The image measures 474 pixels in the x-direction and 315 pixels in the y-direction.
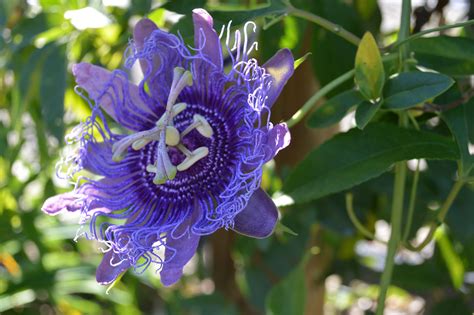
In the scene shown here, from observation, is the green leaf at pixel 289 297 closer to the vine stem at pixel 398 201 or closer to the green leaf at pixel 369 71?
the vine stem at pixel 398 201

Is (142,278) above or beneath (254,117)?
beneath

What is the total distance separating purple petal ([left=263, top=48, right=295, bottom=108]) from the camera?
72cm

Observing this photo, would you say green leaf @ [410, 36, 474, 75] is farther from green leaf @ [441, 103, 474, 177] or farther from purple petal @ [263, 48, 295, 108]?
purple petal @ [263, 48, 295, 108]

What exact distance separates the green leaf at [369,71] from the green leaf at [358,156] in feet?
0.20

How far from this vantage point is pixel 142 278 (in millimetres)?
1627

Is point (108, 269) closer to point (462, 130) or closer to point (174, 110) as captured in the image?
point (174, 110)

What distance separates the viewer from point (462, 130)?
826 mm

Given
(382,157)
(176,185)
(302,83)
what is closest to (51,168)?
(302,83)

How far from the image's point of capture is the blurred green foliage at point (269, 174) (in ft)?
2.74

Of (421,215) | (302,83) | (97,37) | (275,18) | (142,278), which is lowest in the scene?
(142,278)

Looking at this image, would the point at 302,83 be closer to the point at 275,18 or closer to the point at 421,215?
the point at 421,215

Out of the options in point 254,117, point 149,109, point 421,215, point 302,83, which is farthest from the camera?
point 302,83

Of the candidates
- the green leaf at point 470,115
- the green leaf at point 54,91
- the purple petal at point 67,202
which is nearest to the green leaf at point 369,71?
the green leaf at point 470,115

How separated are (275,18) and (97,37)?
20.2 inches
